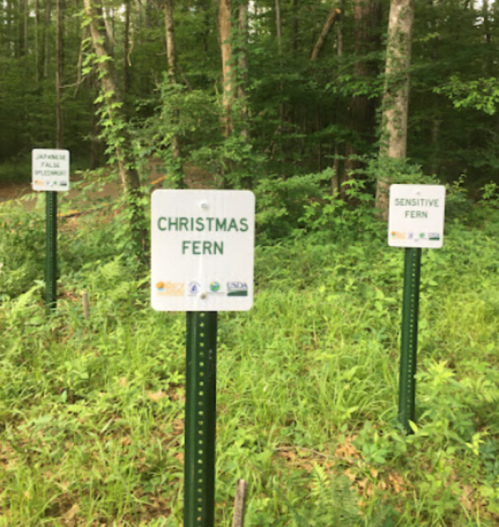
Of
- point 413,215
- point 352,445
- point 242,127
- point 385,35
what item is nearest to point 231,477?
point 352,445

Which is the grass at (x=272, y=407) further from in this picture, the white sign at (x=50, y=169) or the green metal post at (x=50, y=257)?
the white sign at (x=50, y=169)

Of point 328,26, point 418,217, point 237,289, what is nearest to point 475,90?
point 328,26

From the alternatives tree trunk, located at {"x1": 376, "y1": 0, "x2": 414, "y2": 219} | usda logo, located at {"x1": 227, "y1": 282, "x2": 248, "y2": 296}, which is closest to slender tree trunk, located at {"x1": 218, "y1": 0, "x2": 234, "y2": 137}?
tree trunk, located at {"x1": 376, "y1": 0, "x2": 414, "y2": 219}

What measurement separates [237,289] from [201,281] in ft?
0.45

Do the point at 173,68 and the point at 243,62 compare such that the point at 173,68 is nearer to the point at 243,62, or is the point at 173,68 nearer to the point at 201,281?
the point at 243,62

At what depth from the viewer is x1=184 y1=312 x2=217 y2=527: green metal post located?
5.80 feet

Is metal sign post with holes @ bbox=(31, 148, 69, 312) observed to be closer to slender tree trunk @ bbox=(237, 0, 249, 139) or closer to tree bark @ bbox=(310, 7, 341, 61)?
slender tree trunk @ bbox=(237, 0, 249, 139)

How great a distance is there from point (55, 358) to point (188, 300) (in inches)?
130

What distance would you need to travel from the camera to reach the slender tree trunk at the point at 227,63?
878cm

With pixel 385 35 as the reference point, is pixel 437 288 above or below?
below

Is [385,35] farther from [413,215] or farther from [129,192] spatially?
[413,215]

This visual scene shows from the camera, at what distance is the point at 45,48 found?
98.2 ft

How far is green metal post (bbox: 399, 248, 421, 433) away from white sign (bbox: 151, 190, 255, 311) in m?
1.98

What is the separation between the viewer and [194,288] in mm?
1791
